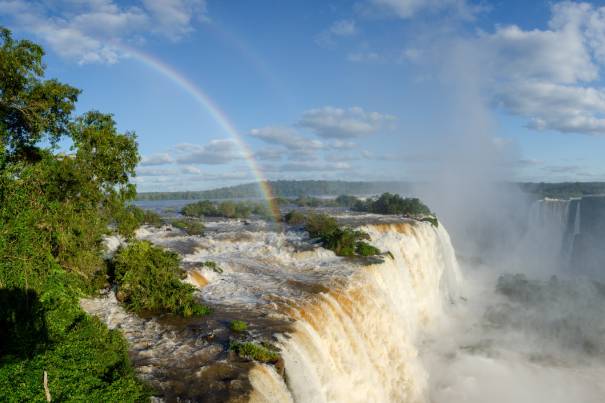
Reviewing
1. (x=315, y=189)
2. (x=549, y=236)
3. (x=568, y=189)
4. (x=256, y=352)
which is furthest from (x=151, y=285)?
(x=315, y=189)

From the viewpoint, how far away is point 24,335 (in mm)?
10195

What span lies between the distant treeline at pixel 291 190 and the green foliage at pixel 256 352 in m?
141

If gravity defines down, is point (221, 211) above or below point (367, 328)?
above

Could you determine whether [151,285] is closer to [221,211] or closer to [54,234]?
[54,234]

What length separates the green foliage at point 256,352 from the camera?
10.8 metres

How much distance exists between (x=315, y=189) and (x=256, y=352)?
169806 mm

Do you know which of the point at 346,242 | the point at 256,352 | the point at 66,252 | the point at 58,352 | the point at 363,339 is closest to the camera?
the point at 58,352

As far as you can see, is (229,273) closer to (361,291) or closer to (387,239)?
(361,291)

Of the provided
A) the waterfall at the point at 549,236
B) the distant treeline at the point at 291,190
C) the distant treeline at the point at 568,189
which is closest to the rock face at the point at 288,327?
the waterfall at the point at 549,236

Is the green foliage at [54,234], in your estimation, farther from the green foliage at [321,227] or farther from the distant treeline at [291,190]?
the distant treeline at [291,190]

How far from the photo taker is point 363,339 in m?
16.1

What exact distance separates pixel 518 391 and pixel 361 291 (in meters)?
10.3

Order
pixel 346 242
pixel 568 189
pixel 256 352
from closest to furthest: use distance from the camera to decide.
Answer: pixel 256 352, pixel 346 242, pixel 568 189

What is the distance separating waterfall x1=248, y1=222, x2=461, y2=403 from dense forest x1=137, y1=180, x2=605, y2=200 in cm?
10352
